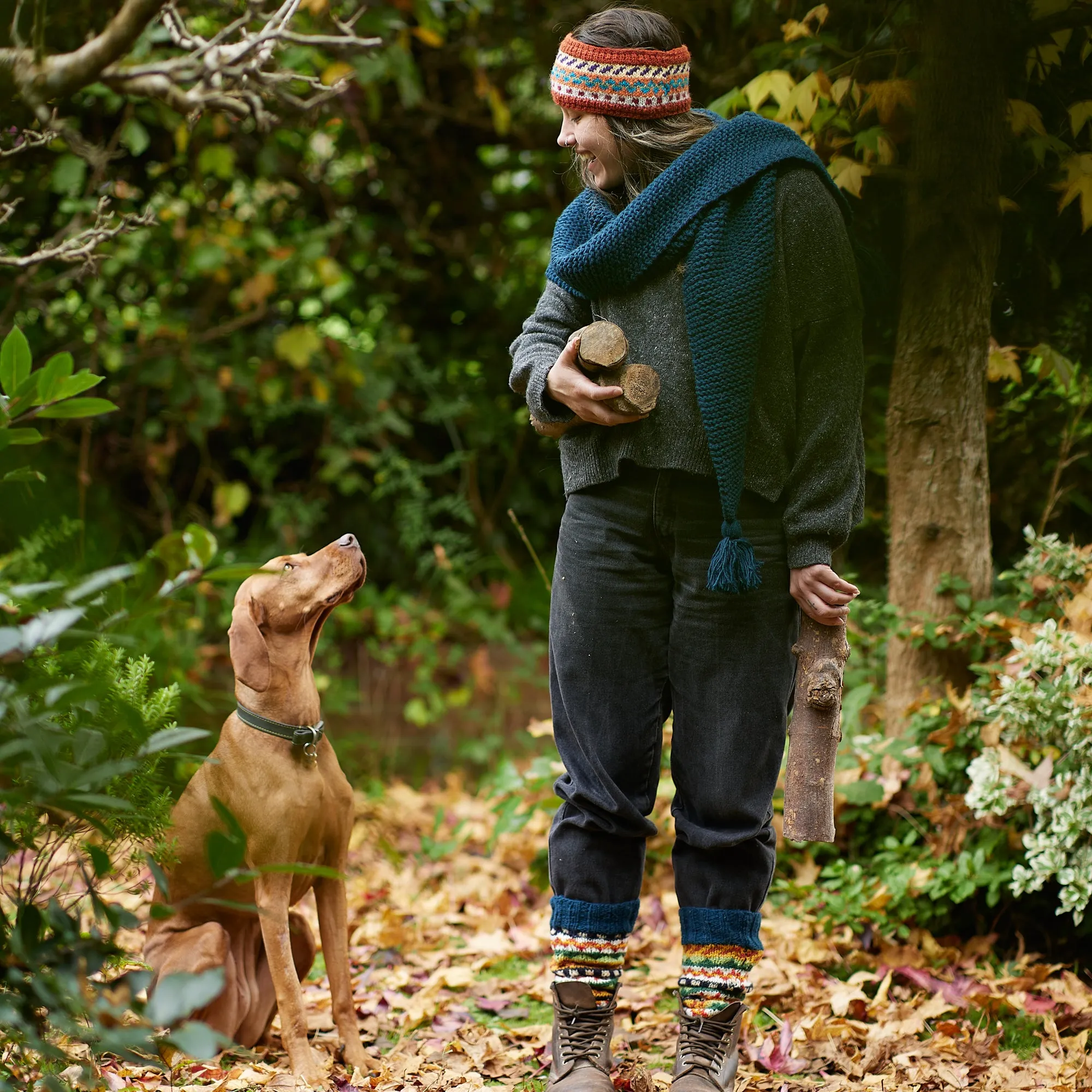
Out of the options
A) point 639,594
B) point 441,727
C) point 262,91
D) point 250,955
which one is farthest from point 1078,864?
point 441,727

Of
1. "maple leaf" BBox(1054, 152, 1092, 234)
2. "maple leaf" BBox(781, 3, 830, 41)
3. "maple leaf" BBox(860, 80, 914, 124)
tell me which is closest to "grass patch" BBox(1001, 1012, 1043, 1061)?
"maple leaf" BBox(1054, 152, 1092, 234)

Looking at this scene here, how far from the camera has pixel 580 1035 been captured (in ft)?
7.40

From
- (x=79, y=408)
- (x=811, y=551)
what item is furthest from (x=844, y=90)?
(x=79, y=408)

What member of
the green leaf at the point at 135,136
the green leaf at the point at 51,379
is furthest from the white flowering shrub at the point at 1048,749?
the green leaf at the point at 135,136

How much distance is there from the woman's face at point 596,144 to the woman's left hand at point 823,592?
836 mm

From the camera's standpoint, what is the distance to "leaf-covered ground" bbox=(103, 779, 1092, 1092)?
2406 millimetres

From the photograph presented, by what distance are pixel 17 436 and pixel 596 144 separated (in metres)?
1.16

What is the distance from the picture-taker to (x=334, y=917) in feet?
8.07

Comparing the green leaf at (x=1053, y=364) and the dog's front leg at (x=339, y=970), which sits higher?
the green leaf at (x=1053, y=364)

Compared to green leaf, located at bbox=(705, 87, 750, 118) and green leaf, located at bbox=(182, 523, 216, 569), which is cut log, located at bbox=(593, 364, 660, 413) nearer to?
green leaf, located at bbox=(182, 523, 216, 569)

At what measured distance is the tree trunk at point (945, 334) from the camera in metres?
2.87

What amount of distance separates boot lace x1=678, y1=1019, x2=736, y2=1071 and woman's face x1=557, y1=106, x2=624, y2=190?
1.66 meters

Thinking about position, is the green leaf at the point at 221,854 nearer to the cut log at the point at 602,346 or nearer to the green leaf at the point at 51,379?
the green leaf at the point at 51,379

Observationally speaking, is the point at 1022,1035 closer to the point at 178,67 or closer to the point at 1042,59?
the point at 1042,59
